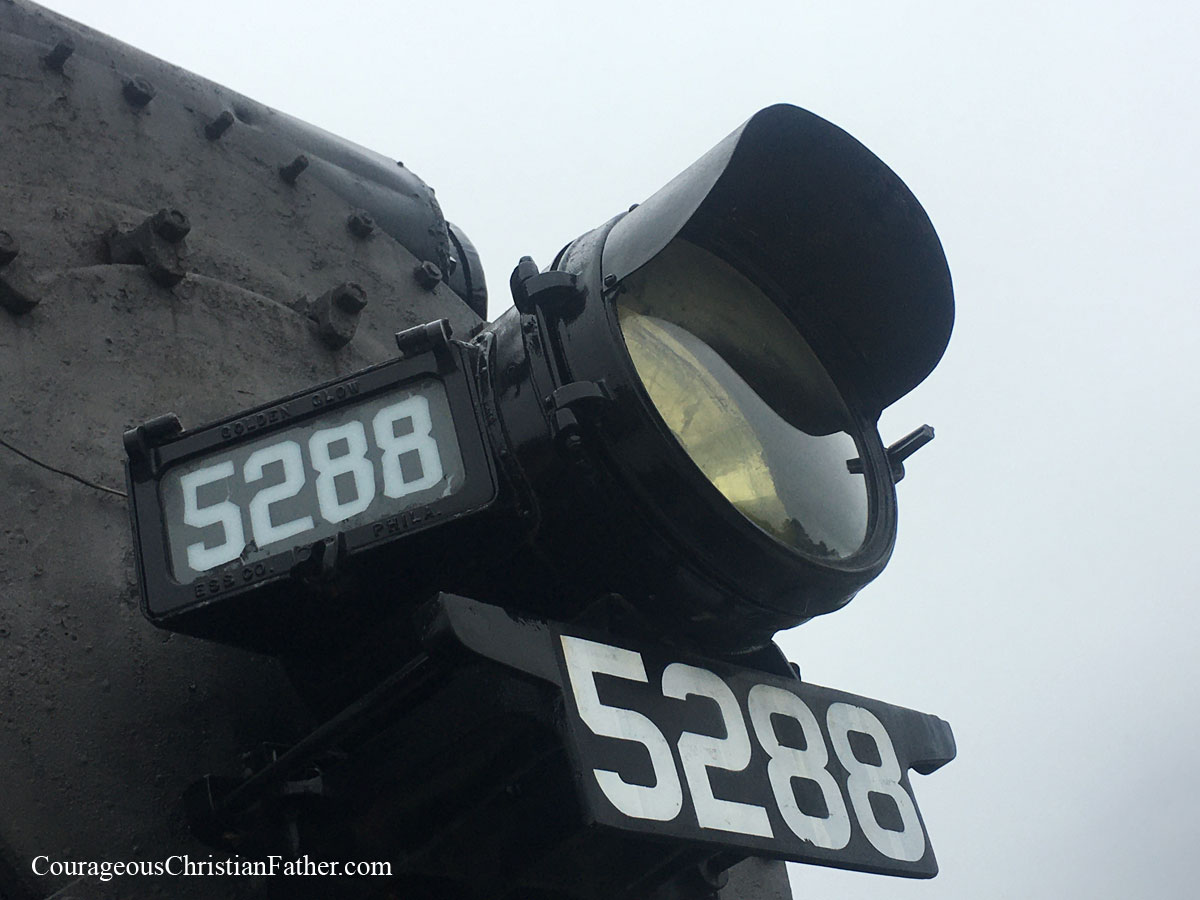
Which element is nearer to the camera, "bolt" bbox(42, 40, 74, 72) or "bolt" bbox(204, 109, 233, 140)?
"bolt" bbox(42, 40, 74, 72)

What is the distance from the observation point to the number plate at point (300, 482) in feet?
7.63

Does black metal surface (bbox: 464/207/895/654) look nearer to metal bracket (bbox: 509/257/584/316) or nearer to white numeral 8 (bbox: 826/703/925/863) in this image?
metal bracket (bbox: 509/257/584/316)

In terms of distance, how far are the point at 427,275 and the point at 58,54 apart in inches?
36.7

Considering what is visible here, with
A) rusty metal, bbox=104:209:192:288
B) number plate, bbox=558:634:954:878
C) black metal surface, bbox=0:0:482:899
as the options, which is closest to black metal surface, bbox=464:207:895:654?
number plate, bbox=558:634:954:878

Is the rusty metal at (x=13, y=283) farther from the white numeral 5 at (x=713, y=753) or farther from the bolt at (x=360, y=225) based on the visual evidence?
the white numeral 5 at (x=713, y=753)

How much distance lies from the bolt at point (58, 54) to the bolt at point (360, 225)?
2.35 feet

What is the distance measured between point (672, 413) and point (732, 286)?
36 centimetres

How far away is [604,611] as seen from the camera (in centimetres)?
242

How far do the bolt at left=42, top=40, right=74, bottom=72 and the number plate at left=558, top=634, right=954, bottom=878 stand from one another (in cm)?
180

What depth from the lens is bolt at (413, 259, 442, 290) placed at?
3.75m

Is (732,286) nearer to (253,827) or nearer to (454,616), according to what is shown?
(454,616)

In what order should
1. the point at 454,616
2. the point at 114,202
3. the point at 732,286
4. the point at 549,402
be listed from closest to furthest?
the point at 454,616, the point at 549,402, the point at 732,286, the point at 114,202

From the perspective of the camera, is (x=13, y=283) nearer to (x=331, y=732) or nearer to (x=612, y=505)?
(x=331, y=732)

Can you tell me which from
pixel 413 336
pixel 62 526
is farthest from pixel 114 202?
pixel 413 336
